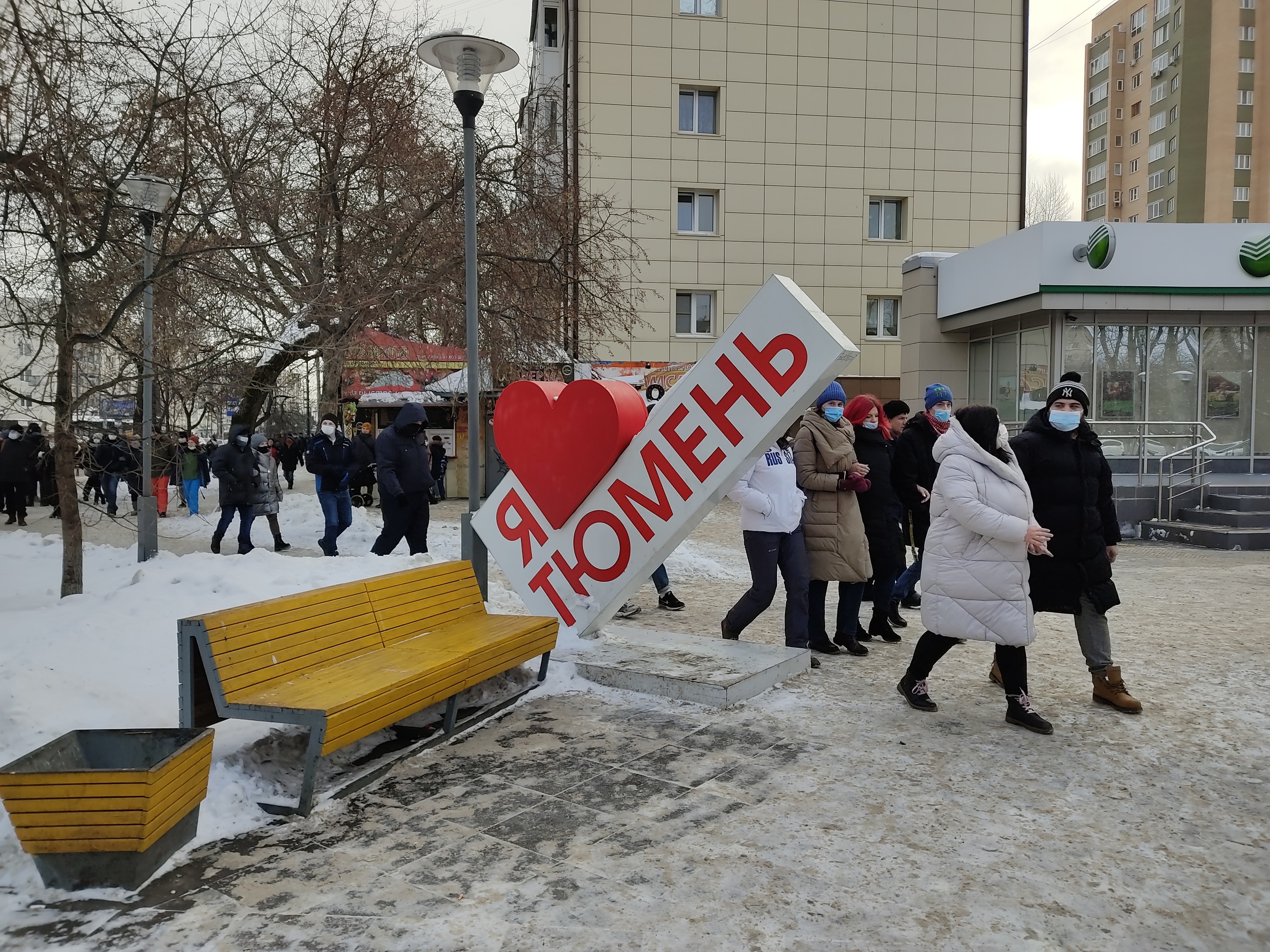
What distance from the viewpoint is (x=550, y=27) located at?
32.2 meters

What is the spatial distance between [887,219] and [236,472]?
2043 centimetres

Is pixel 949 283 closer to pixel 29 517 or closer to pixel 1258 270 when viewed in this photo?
pixel 1258 270

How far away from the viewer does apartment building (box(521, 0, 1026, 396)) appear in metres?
24.3

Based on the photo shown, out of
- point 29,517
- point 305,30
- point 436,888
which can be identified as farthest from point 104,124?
point 29,517

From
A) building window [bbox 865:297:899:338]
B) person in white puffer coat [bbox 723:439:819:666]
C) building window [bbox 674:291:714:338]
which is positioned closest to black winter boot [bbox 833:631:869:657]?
person in white puffer coat [bbox 723:439:819:666]

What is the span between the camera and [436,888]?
9.98 ft

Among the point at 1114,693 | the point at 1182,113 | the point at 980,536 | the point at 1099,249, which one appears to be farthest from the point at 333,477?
the point at 1182,113

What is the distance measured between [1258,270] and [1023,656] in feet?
51.7

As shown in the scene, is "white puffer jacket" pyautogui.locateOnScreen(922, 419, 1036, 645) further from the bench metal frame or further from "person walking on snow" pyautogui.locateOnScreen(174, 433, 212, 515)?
"person walking on snow" pyautogui.locateOnScreen(174, 433, 212, 515)

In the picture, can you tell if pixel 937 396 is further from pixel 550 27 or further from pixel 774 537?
pixel 550 27

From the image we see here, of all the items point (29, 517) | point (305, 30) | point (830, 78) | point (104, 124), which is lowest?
point (29, 517)

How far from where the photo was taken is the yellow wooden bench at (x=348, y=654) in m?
3.58

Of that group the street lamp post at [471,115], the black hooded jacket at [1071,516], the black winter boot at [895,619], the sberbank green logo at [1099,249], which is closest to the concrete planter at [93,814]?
the street lamp post at [471,115]

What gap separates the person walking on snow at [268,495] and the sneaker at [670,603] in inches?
244
